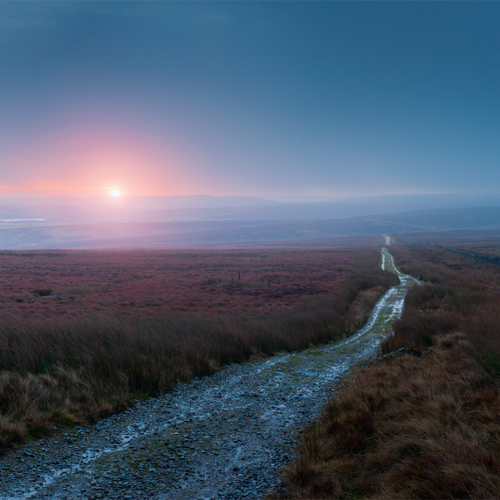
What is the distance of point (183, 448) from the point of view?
6.41 meters

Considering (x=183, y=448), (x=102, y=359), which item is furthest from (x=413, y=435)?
(x=102, y=359)

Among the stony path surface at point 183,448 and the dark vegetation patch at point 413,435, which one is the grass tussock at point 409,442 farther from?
the stony path surface at point 183,448

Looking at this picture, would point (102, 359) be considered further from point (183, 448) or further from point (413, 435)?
point (413, 435)

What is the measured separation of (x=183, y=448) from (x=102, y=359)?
4307 millimetres

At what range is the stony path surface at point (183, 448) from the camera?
205 inches

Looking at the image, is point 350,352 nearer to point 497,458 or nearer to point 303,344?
point 303,344


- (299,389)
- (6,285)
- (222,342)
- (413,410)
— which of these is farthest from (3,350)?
(6,285)

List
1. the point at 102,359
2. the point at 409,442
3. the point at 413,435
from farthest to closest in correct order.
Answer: the point at 102,359 → the point at 413,435 → the point at 409,442

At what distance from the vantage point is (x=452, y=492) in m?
4.14

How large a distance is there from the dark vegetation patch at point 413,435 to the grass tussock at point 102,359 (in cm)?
430

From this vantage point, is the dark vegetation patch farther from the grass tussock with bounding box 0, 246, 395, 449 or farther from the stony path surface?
the grass tussock with bounding box 0, 246, 395, 449

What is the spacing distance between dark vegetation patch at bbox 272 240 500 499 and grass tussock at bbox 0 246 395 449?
4.30 m

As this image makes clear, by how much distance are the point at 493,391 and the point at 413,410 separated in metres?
1.54

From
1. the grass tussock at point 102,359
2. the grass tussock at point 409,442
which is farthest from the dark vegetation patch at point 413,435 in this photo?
the grass tussock at point 102,359
